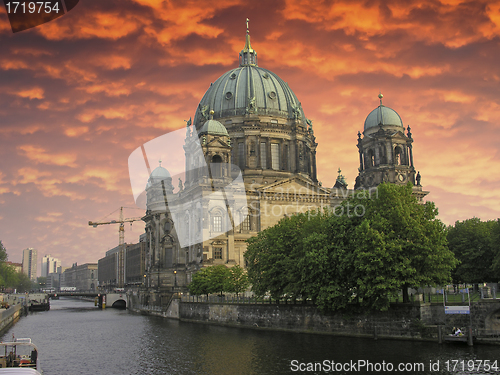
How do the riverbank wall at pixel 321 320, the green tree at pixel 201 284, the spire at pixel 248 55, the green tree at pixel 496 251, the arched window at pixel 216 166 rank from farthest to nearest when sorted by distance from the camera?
1. the spire at pixel 248 55
2. the arched window at pixel 216 166
3. the green tree at pixel 201 284
4. the green tree at pixel 496 251
5. the riverbank wall at pixel 321 320

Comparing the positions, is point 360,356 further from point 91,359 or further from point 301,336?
point 91,359

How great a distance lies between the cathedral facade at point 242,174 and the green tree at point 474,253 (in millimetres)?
30147

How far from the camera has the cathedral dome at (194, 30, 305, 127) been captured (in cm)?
10394

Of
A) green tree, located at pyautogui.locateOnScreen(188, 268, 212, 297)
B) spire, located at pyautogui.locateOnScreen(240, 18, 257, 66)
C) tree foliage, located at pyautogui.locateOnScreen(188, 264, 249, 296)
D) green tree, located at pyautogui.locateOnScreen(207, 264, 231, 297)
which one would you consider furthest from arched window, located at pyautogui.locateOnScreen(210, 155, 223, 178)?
spire, located at pyautogui.locateOnScreen(240, 18, 257, 66)

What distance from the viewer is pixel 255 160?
325 ft

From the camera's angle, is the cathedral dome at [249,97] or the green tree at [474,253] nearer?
the green tree at [474,253]

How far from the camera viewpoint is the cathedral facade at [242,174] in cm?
8506

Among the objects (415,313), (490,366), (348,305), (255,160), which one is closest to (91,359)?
(348,305)

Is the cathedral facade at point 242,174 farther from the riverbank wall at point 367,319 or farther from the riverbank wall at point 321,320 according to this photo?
the riverbank wall at point 367,319

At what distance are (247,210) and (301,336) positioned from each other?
38799 millimetres

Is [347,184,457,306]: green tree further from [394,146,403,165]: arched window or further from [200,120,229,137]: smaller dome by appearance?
[200,120,229,137]: smaller dome

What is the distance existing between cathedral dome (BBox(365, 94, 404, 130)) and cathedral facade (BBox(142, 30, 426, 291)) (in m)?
0.19

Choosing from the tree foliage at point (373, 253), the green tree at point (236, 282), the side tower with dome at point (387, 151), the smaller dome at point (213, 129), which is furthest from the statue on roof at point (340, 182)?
the tree foliage at point (373, 253)

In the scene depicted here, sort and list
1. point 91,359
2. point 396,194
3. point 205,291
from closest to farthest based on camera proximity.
Result: 1. point 91,359
2. point 396,194
3. point 205,291
